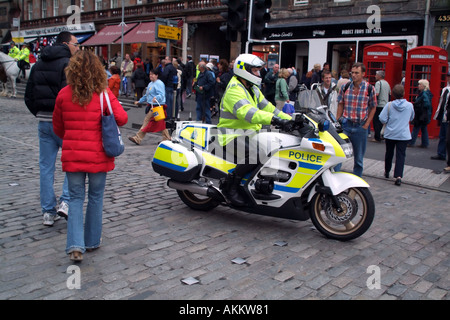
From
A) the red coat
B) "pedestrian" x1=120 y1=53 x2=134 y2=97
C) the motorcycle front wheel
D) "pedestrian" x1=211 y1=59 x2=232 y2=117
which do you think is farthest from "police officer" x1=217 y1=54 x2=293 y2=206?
"pedestrian" x1=120 y1=53 x2=134 y2=97

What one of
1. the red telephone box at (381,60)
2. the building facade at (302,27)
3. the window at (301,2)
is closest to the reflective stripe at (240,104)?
the building facade at (302,27)

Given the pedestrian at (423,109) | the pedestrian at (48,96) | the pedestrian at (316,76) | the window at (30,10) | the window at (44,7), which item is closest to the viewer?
the pedestrian at (48,96)

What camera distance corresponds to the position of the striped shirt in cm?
752

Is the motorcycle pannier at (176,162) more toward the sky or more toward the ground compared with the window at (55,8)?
more toward the ground

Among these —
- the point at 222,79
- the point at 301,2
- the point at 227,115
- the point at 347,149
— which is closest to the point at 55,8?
the point at 301,2

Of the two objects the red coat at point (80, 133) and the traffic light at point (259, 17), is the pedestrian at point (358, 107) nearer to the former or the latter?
the traffic light at point (259, 17)

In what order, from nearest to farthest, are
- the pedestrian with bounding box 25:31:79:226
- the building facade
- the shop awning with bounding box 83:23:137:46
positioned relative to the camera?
the pedestrian with bounding box 25:31:79:226
the building facade
the shop awning with bounding box 83:23:137:46

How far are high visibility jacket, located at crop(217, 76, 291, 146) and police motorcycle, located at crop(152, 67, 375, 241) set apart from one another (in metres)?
0.17

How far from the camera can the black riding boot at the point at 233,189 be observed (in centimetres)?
546

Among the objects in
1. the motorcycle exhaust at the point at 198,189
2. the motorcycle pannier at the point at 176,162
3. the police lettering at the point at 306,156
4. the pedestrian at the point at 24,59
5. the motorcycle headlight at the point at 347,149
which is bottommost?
the motorcycle exhaust at the point at 198,189

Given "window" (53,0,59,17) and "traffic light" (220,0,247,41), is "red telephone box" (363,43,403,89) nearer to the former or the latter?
"traffic light" (220,0,247,41)

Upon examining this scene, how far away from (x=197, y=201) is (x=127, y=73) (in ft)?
57.9

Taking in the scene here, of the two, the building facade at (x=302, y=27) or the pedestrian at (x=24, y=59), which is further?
the pedestrian at (x=24, y=59)

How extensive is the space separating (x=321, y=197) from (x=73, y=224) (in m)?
2.60
